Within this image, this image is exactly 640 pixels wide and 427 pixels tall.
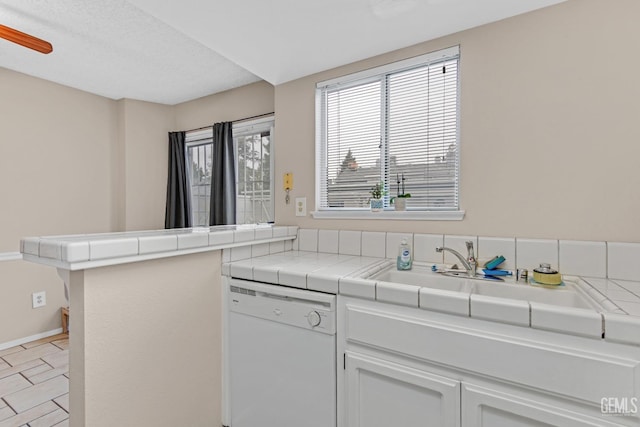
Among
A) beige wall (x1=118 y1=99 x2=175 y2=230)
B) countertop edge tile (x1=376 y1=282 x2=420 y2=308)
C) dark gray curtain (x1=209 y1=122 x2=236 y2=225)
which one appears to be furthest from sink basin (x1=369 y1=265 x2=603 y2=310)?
beige wall (x1=118 y1=99 x2=175 y2=230)

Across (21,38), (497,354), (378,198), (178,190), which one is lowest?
(497,354)

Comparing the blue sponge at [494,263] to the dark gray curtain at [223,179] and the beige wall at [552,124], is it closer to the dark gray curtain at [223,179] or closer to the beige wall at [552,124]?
the beige wall at [552,124]

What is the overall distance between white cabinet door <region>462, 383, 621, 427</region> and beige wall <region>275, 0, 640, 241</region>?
83 centimetres

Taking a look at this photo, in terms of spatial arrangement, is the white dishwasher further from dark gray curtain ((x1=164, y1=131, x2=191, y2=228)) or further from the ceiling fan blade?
dark gray curtain ((x1=164, y1=131, x2=191, y2=228))

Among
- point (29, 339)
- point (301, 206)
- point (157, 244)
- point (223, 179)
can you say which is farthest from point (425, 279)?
point (29, 339)

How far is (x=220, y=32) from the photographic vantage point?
5.46ft

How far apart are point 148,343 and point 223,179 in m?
1.84

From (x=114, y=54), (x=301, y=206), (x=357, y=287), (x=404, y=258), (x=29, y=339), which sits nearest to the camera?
(x=357, y=287)

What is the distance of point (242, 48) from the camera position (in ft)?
5.99

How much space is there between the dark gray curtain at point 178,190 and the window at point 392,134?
1920mm

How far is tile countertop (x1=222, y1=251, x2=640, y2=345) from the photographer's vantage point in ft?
2.81

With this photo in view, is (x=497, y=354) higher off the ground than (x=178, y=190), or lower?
lower

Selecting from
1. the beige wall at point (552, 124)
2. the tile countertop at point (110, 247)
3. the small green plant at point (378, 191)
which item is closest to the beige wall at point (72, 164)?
the small green plant at point (378, 191)

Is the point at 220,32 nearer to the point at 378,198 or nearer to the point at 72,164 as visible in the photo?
the point at 378,198
